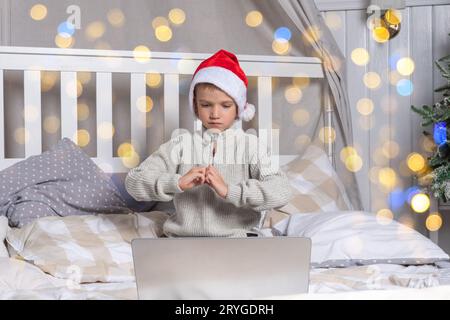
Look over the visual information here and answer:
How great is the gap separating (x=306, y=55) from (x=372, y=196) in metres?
0.63

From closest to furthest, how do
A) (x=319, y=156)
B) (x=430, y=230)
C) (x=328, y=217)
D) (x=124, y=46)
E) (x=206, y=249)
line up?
(x=206, y=249)
(x=328, y=217)
(x=319, y=156)
(x=124, y=46)
(x=430, y=230)

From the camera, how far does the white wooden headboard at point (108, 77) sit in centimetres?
212

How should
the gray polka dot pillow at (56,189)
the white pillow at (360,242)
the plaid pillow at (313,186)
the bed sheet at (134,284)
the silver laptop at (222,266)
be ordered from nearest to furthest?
the silver laptop at (222,266) → the bed sheet at (134,284) → the white pillow at (360,242) → the gray polka dot pillow at (56,189) → the plaid pillow at (313,186)

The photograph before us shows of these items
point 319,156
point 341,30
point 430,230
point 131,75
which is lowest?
point 430,230

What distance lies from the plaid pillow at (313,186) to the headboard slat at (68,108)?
2.44 feet

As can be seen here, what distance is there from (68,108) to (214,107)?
75 cm

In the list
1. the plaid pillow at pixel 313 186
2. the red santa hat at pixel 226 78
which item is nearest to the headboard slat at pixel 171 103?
the plaid pillow at pixel 313 186

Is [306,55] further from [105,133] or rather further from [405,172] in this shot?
[105,133]

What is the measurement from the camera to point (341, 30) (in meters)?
2.53

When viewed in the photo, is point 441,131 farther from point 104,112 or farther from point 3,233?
point 3,233

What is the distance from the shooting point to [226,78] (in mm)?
1609

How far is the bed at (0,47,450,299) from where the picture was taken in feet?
4.70

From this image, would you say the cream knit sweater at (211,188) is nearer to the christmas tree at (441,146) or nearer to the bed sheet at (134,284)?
the bed sheet at (134,284)
